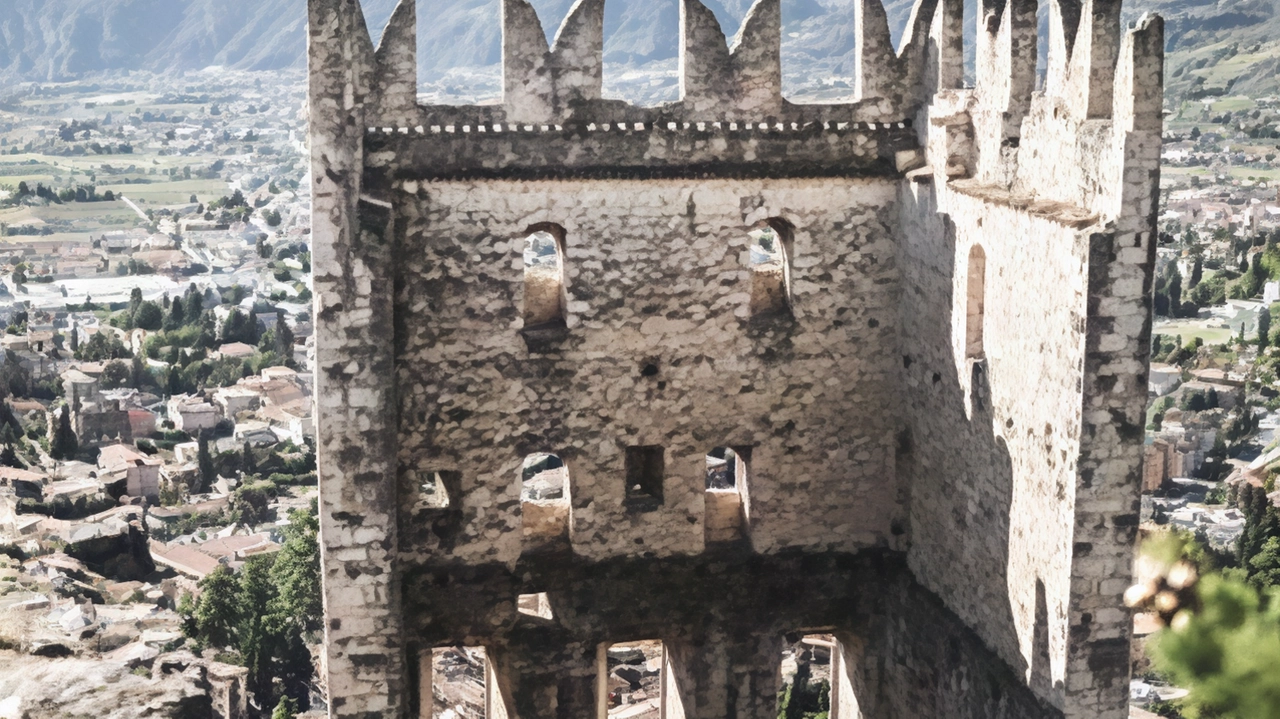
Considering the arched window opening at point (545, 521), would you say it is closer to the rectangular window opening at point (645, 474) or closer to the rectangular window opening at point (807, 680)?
the rectangular window opening at point (645, 474)

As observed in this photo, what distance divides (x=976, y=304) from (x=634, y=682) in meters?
19.0

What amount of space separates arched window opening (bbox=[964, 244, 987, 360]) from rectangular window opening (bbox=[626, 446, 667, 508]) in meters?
2.50

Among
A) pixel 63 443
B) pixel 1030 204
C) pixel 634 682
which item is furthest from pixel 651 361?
pixel 63 443

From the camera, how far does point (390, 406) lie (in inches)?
471

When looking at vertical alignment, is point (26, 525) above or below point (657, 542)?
below

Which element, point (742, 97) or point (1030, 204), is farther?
point (742, 97)

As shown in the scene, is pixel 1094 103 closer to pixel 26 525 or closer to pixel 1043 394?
pixel 1043 394

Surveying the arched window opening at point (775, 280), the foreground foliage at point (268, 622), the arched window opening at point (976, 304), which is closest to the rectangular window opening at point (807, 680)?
the arched window opening at point (775, 280)

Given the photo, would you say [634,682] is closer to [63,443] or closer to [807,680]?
[807,680]

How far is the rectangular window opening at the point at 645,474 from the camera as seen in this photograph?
42.7 ft

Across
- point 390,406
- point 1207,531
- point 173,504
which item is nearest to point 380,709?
point 390,406

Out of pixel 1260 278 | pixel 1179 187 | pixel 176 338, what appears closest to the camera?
pixel 1260 278

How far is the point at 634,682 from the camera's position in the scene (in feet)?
97.1

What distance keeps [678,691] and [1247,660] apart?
5.84 meters
